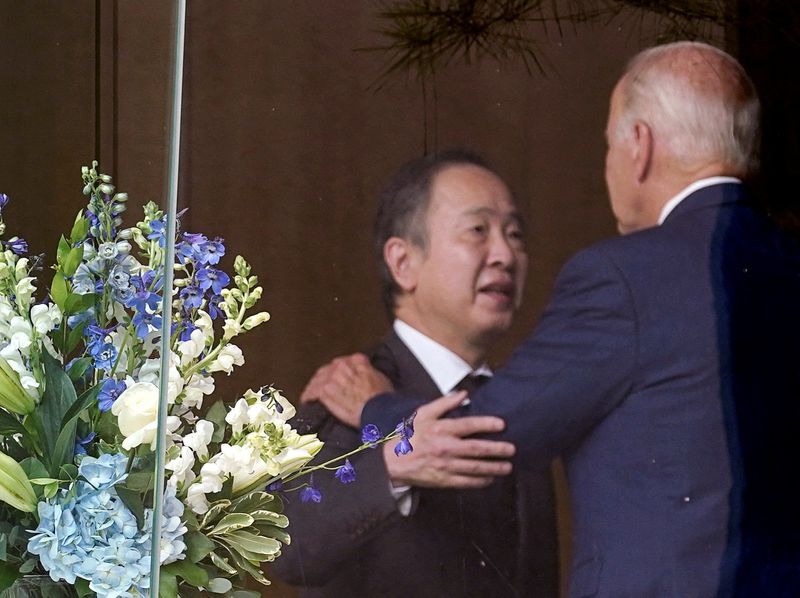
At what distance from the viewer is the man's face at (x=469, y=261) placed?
854 mm

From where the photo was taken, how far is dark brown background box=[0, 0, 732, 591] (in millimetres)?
844

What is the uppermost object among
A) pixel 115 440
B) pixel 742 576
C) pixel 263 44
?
pixel 263 44

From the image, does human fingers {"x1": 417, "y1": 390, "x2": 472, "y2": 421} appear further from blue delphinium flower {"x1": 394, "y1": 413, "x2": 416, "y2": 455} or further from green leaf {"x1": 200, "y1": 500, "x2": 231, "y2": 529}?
green leaf {"x1": 200, "y1": 500, "x2": 231, "y2": 529}

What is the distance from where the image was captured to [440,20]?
2.83 feet

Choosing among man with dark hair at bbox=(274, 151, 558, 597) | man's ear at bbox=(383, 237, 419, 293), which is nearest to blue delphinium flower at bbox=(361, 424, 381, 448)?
man with dark hair at bbox=(274, 151, 558, 597)

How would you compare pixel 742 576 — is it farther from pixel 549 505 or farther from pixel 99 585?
pixel 99 585

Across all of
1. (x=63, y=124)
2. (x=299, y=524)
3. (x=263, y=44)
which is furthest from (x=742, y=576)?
(x=63, y=124)

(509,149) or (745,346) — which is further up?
(509,149)

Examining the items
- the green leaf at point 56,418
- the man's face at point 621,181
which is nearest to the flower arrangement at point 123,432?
the green leaf at point 56,418

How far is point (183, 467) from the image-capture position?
2.24 feet

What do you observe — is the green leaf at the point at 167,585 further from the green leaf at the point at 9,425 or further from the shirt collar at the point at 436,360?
the shirt collar at the point at 436,360

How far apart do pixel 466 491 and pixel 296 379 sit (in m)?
0.18

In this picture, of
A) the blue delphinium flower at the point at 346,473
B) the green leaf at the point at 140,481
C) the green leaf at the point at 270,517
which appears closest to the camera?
the green leaf at the point at 140,481

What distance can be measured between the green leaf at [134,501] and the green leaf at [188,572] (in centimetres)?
7
